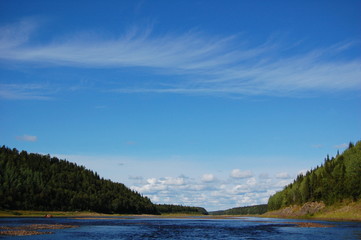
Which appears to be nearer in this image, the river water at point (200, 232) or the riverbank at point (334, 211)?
the river water at point (200, 232)

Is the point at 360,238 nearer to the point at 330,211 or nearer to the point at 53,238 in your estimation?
the point at 53,238

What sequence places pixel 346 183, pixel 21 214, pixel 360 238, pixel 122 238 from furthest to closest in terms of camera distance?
pixel 21 214 < pixel 346 183 < pixel 122 238 < pixel 360 238

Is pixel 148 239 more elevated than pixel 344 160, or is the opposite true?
pixel 344 160

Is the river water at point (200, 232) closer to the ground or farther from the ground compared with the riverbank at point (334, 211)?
closer to the ground

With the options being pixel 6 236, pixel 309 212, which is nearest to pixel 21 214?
pixel 6 236

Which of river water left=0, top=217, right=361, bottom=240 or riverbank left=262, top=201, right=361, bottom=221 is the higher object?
riverbank left=262, top=201, right=361, bottom=221

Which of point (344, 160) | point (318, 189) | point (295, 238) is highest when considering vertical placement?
point (344, 160)

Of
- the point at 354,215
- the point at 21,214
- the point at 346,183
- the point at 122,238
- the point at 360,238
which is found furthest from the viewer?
the point at 21,214

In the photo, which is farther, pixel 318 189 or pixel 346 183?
pixel 318 189

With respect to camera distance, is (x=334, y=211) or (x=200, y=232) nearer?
(x=200, y=232)

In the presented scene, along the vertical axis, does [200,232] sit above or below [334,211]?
below

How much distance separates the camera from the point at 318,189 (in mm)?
193250

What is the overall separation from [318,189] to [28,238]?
160 m

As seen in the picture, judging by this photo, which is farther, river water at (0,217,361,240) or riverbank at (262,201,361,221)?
riverbank at (262,201,361,221)
